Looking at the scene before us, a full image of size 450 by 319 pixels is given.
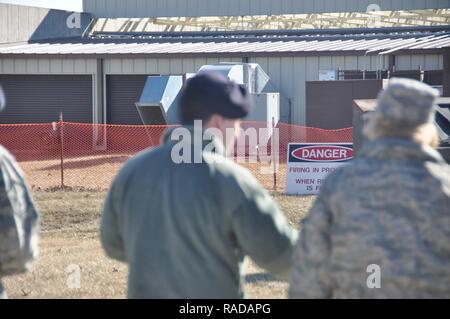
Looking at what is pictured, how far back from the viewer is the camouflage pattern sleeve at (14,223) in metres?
4.21

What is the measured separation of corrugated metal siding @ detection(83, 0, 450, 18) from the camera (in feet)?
118

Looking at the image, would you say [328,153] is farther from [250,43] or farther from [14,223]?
[250,43]

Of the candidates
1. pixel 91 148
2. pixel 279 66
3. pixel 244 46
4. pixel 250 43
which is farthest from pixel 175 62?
pixel 91 148

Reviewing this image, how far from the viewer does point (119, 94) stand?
31547mm

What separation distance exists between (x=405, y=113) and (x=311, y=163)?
501 inches

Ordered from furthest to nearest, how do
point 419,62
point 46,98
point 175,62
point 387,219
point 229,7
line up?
point 229,7
point 46,98
point 175,62
point 419,62
point 387,219

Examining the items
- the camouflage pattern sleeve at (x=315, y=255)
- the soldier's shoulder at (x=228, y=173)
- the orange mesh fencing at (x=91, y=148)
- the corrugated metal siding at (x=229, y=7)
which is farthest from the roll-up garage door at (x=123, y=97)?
the camouflage pattern sleeve at (x=315, y=255)

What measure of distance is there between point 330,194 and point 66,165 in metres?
19.2

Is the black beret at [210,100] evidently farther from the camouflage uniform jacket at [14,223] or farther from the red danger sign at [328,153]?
the red danger sign at [328,153]

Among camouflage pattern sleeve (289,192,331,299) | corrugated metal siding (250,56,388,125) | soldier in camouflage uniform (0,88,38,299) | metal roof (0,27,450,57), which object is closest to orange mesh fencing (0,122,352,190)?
corrugated metal siding (250,56,388,125)

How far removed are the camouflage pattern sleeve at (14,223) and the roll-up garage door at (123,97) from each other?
1067 inches

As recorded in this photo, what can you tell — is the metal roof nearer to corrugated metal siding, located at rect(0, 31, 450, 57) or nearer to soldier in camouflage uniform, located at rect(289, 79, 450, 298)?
corrugated metal siding, located at rect(0, 31, 450, 57)

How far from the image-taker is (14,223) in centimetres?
423

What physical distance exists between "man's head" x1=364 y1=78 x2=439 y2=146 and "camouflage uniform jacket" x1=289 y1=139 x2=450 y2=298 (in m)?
0.05
